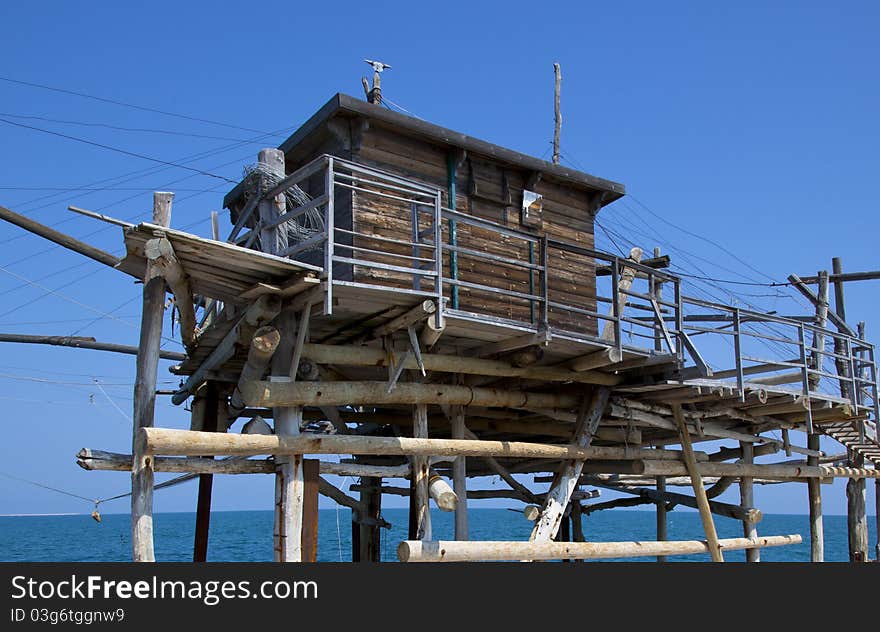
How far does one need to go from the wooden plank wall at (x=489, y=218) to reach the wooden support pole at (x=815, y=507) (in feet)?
22.1

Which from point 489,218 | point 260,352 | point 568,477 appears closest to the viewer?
point 260,352

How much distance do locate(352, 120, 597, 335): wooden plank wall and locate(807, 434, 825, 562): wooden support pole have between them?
673cm

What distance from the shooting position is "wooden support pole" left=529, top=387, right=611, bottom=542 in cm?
1430

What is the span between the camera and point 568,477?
1516cm

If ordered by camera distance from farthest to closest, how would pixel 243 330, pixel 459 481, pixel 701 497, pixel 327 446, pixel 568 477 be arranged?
1. pixel 701 497
2. pixel 568 477
3. pixel 459 481
4. pixel 243 330
5. pixel 327 446

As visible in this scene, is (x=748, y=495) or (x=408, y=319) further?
(x=748, y=495)

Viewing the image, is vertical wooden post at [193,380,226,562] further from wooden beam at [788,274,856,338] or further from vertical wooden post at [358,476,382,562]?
wooden beam at [788,274,856,338]

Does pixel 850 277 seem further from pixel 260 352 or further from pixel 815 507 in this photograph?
pixel 260 352

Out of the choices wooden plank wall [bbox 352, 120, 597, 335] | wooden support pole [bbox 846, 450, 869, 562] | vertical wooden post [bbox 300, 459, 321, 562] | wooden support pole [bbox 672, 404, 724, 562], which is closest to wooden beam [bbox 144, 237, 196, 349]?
wooden plank wall [bbox 352, 120, 597, 335]

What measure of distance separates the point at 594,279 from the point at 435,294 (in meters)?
5.75

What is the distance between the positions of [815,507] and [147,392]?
15.4 metres

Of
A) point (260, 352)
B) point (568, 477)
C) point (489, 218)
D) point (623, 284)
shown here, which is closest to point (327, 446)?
point (260, 352)

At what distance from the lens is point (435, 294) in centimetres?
1190

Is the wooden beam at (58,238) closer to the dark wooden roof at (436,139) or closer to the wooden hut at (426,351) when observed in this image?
the wooden hut at (426,351)
